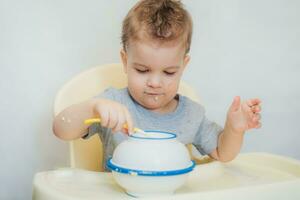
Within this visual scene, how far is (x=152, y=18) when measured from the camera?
842mm

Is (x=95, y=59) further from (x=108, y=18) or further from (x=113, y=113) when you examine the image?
(x=113, y=113)

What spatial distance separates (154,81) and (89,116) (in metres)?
0.15

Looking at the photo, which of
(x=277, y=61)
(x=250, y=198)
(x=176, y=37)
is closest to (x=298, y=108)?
(x=277, y=61)

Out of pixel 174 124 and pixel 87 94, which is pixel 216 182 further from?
pixel 87 94

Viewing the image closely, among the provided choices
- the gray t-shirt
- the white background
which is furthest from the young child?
the white background

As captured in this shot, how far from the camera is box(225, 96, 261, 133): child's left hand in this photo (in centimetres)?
80

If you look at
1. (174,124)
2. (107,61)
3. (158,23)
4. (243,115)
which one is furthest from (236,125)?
(107,61)

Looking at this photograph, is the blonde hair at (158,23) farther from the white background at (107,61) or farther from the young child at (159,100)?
the white background at (107,61)

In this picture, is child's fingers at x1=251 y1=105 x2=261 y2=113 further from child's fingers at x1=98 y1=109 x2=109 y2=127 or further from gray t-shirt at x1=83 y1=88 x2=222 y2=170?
child's fingers at x1=98 y1=109 x2=109 y2=127

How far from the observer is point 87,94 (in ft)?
3.23

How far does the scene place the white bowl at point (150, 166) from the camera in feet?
2.03

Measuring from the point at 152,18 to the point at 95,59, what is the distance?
0.39 m

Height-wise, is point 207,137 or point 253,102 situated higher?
point 253,102

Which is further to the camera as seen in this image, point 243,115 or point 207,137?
point 207,137
